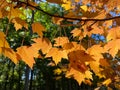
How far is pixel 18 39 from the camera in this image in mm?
21859

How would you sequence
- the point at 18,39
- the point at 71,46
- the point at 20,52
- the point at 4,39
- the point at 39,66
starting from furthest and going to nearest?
1. the point at 39,66
2. the point at 18,39
3. the point at 71,46
4. the point at 20,52
5. the point at 4,39

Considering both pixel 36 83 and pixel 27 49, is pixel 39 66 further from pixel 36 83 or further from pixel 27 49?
pixel 27 49

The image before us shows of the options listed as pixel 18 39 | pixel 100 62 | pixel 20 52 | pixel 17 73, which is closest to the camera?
pixel 20 52

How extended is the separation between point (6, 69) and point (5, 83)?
1597 mm

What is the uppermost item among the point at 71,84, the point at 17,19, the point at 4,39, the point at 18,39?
the point at 18,39

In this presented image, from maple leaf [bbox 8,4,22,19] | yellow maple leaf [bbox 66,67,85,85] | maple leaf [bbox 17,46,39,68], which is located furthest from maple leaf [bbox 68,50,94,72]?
maple leaf [bbox 8,4,22,19]

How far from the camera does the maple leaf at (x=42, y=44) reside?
1559mm

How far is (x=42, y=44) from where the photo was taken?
160 centimetres

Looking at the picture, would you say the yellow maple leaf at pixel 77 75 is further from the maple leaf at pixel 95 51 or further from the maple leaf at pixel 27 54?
the maple leaf at pixel 27 54

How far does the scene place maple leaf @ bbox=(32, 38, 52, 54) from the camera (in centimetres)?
156

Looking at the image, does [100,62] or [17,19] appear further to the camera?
[100,62]

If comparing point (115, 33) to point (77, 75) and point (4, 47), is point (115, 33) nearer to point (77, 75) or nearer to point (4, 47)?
point (77, 75)

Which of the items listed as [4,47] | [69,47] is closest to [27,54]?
[4,47]

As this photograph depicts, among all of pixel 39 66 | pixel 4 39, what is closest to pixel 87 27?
pixel 4 39
